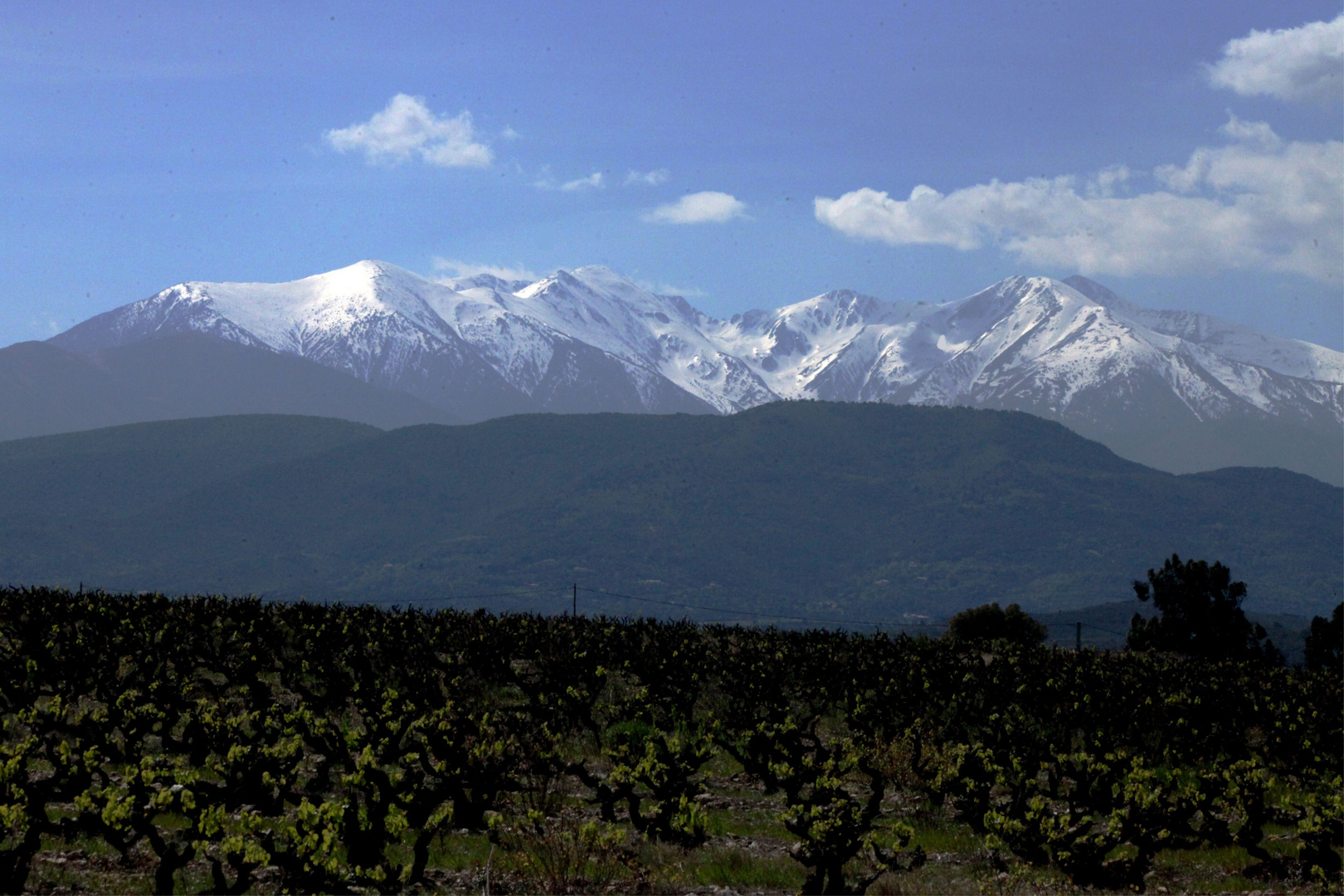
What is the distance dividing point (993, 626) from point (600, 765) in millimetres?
34385

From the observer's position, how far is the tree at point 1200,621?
4984 cm

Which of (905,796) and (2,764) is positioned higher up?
(2,764)

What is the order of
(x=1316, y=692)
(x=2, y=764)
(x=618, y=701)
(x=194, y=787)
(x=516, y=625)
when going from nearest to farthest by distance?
(x=2, y=764), (x=194, y=787), (x=618, y=701), (x=1316, y=692), (x=516, y=625)

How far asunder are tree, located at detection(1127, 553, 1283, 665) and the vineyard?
21282 mm

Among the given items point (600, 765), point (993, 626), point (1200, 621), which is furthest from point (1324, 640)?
point (600, 765)

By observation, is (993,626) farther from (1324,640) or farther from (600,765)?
(600,765)

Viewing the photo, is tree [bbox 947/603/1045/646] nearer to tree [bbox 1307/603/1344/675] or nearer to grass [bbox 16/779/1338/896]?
tree [bbox 1307/603/1344/675]

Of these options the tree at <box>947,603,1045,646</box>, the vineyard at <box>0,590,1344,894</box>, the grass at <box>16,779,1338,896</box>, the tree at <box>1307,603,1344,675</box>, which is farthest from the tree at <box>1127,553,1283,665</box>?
the grass at <box>16,779,1338,896</box>

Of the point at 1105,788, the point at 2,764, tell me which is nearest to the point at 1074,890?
the point at 1105,788

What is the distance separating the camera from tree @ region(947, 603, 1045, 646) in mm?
49941

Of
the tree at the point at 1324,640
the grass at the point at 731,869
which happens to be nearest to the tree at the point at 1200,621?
the tree at the point at 1324,640

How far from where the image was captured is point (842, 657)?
29250 millimetres

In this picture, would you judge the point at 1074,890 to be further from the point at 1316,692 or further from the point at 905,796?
the point at 1316,692

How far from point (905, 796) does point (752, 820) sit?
331cm
